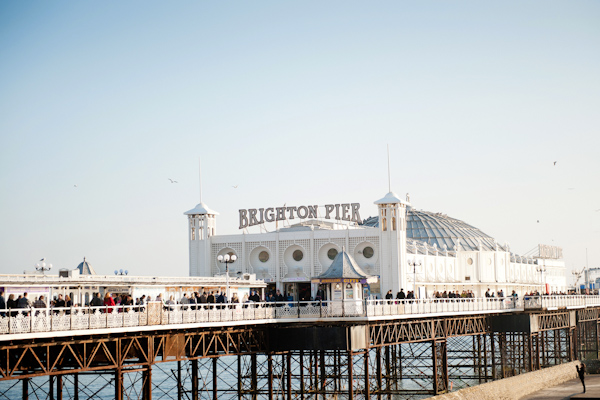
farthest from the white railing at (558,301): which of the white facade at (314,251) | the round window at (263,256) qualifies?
the round window at (263,256)

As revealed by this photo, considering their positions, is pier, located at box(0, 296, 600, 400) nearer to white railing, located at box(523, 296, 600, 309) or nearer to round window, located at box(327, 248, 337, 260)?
white railing, located at box(523, 296, 600, 309)

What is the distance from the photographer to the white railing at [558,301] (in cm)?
6544

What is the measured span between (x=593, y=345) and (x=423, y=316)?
63409 millimetres

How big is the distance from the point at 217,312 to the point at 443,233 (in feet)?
269

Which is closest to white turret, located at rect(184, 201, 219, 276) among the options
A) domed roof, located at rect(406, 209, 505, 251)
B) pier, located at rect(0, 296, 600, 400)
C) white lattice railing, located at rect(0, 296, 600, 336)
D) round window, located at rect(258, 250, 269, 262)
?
round window, located at rect(258, 250, 269, 262)

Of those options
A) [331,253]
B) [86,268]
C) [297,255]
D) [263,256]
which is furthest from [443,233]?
[86,268]

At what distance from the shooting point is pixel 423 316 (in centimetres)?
4962

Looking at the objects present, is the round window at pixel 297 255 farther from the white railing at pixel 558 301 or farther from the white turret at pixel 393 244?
the white railing at pixel 558 301

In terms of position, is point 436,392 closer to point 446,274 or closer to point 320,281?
point 320,281

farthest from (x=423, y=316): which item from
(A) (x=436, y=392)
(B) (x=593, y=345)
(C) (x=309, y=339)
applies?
(B) (x=593, y=345)

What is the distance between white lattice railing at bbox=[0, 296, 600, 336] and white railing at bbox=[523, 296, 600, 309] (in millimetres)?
74

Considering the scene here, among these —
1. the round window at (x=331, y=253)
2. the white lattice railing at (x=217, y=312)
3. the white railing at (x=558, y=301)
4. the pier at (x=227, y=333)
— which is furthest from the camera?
the round window at (x=331, y=253)

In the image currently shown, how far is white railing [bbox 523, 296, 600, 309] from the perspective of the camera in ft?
215

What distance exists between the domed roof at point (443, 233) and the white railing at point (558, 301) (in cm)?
2756
